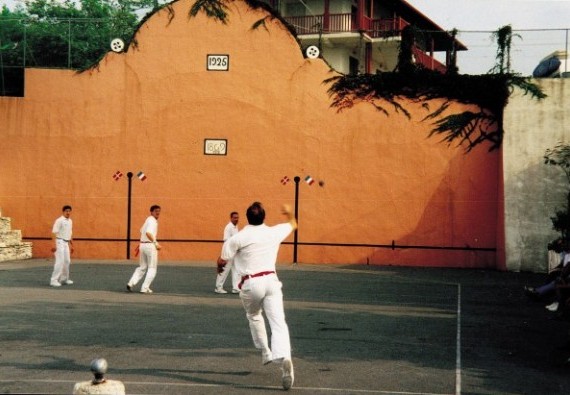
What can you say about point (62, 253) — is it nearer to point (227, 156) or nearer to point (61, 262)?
point (61, 262)

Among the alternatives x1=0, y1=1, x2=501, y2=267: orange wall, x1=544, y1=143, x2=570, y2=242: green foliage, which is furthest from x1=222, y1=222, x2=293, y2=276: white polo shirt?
x1=0, y1=1, x2=501, y2=267: orange wall

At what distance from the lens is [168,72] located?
26750 millimetres

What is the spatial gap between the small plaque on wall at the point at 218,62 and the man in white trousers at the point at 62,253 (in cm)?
906

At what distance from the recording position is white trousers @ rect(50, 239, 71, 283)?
723 inches

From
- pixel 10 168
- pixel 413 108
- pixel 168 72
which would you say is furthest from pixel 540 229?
pixel 10 168

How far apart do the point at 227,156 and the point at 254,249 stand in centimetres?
1766

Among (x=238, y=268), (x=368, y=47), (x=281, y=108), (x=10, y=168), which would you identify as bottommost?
(x=238, y=268)

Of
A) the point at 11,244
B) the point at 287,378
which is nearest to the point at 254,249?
the point at 287,378

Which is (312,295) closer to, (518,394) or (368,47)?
(518,394)

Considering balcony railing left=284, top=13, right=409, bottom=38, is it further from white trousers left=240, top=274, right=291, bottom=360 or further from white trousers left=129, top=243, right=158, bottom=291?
white trousers left=240, top=274, right=291, bottom=360

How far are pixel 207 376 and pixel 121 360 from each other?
1.33 metres

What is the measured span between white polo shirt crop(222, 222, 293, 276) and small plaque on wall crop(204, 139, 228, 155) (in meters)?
17.5

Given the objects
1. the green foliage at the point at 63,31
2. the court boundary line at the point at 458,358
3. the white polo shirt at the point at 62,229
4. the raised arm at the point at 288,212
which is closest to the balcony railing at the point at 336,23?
the green foliage at the point at 63,31

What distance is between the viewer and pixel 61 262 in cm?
1850
